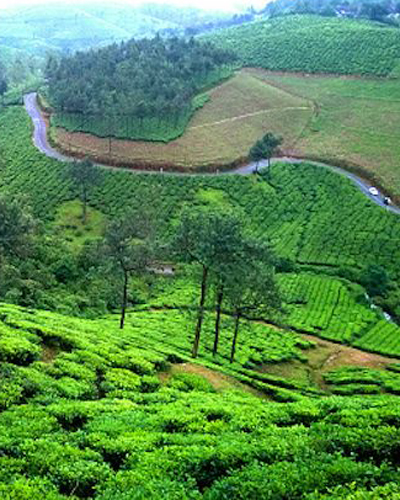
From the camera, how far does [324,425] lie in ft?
60.3

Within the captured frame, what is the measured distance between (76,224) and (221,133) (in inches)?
1676

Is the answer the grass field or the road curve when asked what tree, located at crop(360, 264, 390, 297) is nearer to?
the road curve

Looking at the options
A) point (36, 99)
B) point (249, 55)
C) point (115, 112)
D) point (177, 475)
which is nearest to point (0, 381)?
point (177, 475)

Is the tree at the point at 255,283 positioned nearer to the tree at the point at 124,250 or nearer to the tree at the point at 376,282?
the tree at the point at 124,250

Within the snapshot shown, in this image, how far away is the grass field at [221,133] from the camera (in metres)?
102

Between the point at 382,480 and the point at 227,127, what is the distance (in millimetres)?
105668

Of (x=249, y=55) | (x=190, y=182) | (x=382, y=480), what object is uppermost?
(x=249, y=55)

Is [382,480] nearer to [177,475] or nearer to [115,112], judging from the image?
[177,475]

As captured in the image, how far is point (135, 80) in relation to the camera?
120062 mm

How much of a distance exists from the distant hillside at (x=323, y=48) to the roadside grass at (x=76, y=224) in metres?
87.4

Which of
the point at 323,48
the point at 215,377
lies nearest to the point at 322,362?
the point at 215,377

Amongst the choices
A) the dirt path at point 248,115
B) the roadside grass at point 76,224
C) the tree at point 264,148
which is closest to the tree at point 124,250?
the roadside grass at point 76,224

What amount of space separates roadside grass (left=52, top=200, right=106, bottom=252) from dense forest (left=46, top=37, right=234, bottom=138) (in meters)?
25.4

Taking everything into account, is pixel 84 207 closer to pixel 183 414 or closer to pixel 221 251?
pixel 221 251
